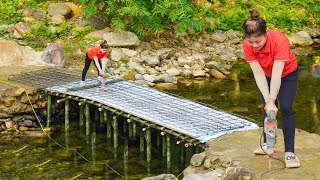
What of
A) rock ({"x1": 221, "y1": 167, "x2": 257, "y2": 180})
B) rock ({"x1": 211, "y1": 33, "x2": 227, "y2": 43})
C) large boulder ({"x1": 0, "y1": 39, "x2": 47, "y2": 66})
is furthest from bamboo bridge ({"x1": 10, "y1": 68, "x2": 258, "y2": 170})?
rock ({"x1": 211, "y1": 33, "x2": 227, "y2": 43})

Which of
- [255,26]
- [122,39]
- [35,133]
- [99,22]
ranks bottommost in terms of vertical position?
[35,133]

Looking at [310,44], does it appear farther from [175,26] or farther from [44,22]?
[44,22]

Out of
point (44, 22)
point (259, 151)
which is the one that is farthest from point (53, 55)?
point (259, 151)

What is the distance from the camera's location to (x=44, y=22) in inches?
864

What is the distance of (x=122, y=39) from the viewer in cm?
2098

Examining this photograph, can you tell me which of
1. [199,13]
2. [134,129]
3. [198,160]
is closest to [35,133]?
[134,129]

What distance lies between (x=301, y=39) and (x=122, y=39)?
798 cm

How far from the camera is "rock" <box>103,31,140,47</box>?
20847mm

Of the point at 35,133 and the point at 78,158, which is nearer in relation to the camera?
the point at 78,158

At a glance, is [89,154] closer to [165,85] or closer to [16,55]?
[16,55]

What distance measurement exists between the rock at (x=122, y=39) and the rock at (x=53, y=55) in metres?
2.41

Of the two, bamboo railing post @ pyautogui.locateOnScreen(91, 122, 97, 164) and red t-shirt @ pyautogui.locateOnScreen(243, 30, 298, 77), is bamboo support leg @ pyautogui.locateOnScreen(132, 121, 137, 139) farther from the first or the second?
red t-shirt @ pyautogui.locateOnScreen(243, 30, 298, 77)

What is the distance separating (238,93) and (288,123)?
1036 cm

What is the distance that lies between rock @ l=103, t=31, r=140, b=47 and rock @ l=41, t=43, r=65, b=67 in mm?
2410
